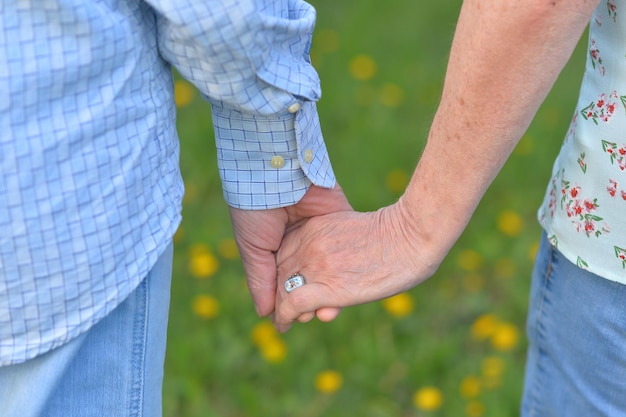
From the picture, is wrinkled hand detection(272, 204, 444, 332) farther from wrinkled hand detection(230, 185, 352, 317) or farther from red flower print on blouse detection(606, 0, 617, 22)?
red flower print on blouse detection(606, 0, 617, 22)

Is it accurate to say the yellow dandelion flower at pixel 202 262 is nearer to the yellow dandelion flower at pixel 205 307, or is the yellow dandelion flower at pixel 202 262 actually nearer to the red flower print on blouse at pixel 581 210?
the yellow dandelion flower at pixel 205 307

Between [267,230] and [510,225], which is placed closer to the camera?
[267,230]

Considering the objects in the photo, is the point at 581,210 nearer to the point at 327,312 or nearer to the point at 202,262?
the point at 327,312

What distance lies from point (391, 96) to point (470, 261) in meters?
1.04

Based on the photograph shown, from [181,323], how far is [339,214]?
1.16m

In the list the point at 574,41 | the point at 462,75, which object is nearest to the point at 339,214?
the point at 462,75

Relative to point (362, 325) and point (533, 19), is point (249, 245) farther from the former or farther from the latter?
point (362, 325)

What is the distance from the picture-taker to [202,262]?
2.64 metres

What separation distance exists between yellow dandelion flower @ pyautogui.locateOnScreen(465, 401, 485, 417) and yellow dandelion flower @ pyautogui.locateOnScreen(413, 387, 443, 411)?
0.25 ft

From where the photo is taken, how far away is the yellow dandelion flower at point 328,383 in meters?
2.29

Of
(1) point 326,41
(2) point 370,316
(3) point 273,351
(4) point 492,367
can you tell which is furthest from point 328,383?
(1) point 326,41

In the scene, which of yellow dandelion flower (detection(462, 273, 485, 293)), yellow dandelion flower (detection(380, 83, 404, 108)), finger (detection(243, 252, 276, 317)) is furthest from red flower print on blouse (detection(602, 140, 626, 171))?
yellow dandelion flower (detection(380, 83, 404, 108))

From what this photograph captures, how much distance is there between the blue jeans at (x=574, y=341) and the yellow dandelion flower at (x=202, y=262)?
1.15 metres

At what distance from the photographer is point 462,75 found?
1255 millimetres
